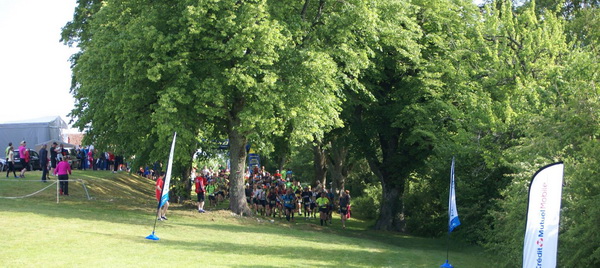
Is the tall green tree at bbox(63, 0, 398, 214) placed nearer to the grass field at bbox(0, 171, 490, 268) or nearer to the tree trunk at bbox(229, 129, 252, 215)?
the tree trunk at bbox(229, 129, 252, 215)

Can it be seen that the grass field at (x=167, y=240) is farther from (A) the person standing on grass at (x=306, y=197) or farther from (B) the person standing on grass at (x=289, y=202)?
(A) the person standing on grass at (x=306, y=197)

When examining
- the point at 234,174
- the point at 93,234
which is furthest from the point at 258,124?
the point at 93,234

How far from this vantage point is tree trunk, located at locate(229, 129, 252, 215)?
28.4 metres

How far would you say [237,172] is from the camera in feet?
93.9

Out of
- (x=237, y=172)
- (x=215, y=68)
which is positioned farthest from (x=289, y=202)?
(x=215, y=68)

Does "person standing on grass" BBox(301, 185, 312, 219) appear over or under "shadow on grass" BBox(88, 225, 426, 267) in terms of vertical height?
over

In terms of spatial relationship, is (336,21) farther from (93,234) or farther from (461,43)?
(93,234)

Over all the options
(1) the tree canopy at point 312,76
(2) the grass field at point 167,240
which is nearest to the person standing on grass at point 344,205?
(2) the grass field at point 167,240

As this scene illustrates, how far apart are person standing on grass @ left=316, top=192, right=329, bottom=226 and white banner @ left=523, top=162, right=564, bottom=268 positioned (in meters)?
22.7

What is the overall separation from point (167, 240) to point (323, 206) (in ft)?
47.5

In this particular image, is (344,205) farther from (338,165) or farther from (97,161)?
(97,161)

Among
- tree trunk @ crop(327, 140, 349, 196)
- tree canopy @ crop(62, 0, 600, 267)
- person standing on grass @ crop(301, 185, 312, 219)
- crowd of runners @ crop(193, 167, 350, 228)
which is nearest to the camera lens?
tree canopy @ crop(62, 0, 600, 267)

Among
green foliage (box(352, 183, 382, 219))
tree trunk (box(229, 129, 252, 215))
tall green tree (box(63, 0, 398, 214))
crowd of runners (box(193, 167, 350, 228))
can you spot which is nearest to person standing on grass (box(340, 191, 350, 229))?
crowd of runners (box(193, 167, 350, 228))

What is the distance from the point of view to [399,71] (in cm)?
3222
